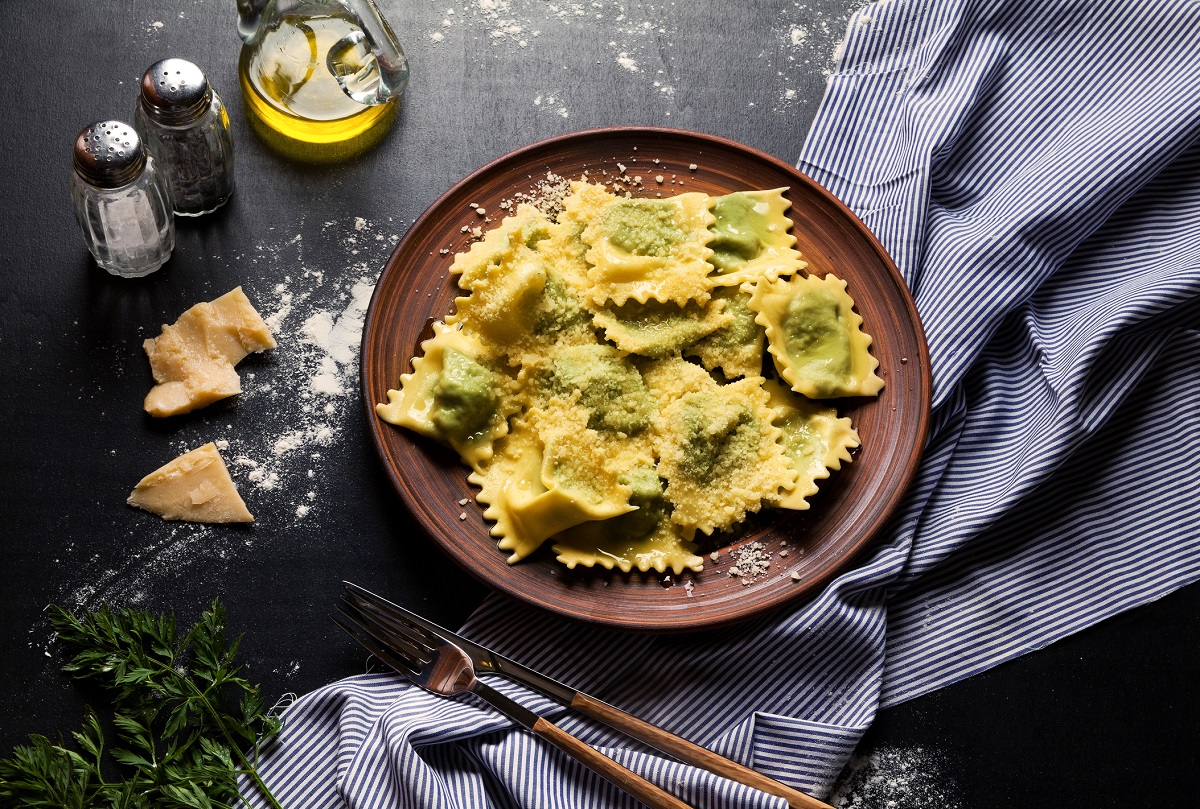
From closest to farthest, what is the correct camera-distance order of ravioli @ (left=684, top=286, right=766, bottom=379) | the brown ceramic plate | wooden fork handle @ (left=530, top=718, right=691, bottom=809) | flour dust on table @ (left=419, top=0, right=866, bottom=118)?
1. wooden fork handle @ (left=530, top=718, right=691, bottom=809)
2. the brown ceramic plate
3. ravioli @ (left=684, top=286, right=766, bottom=379)
4. flour dust on table @ (left=419, top=0, right=866, bottom=118)

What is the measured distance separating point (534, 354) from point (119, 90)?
2.19 m

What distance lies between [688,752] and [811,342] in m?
1.58

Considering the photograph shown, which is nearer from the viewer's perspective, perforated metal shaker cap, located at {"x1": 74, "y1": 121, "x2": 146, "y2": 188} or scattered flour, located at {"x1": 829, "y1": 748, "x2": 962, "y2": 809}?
perforated metal shaker cap, located at {"x1": 74, "y1": 121, "x2": 146, "y2": 188}

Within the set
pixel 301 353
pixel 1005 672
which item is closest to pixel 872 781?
pixel 1005 672

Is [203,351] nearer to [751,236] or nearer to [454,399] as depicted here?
[454,399]

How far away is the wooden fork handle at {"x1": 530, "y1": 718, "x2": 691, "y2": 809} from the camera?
3.95 meters

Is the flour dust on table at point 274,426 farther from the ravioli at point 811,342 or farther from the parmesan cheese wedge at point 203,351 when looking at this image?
the ravioli at point 811,342

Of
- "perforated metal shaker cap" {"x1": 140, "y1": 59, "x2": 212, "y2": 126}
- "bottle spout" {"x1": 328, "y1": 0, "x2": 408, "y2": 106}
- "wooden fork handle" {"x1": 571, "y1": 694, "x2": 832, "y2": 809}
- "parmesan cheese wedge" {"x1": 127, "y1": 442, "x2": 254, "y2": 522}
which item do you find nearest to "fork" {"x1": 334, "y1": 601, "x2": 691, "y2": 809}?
"wooden fork handle" {"x1": 571, "y1": 694, "x2": 832, "y2": 809}

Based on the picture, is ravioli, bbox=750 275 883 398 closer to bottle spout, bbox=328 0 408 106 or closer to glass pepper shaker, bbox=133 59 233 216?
bottle spout, bbox=328 0 408 106

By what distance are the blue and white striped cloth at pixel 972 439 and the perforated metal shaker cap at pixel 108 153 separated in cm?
203

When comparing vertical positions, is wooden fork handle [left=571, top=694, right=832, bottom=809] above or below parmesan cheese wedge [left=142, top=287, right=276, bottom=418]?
below

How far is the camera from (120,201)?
4277 mm

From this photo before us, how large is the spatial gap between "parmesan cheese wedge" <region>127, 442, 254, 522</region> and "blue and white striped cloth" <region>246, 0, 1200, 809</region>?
2.66 ft

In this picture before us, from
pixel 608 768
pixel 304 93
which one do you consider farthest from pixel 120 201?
pixel 608 768
